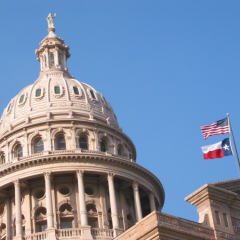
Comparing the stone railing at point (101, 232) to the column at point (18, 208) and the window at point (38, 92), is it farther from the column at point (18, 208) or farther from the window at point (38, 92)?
the window at point (38, 92)

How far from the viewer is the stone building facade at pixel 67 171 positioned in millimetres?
67188

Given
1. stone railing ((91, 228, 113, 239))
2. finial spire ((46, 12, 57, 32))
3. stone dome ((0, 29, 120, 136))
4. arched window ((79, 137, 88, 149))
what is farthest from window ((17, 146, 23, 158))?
finial spire ((46, 12, 57, 32))

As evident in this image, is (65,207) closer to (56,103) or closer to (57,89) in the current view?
(56,103)

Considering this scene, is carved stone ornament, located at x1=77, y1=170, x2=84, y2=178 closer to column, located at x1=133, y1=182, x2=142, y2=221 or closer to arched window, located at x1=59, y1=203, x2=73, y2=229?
arched window, located at x1=59, y1=203, x2=73, y2=229

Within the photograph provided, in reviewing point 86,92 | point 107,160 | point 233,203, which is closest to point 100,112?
point 86,92

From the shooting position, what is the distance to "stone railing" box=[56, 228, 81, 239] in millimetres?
63844

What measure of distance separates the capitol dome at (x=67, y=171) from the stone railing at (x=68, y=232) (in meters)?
0.09

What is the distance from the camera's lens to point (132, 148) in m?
79.7

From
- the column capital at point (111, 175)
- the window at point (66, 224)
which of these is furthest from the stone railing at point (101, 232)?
the column capital at point (111, 175)

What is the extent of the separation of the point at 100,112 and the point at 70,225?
15.3 metres

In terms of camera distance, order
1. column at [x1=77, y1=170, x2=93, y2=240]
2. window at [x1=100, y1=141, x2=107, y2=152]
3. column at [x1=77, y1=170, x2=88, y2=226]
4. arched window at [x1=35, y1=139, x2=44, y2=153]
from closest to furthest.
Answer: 1. column at [x1=77, y1=170, x2=93, y2=240]
2. column at [x1=77, y1=170, x2=88, y2=226]
3. arched window at [x1=35, y1=139, x2=44, y2=153]
4. window at [x1=100, y1=141, x2=107, y2=152]

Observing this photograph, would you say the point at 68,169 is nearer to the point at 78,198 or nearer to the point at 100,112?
the point at 78,198

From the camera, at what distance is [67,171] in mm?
67875

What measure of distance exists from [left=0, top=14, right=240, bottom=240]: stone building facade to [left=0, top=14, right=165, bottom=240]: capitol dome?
98 mm
